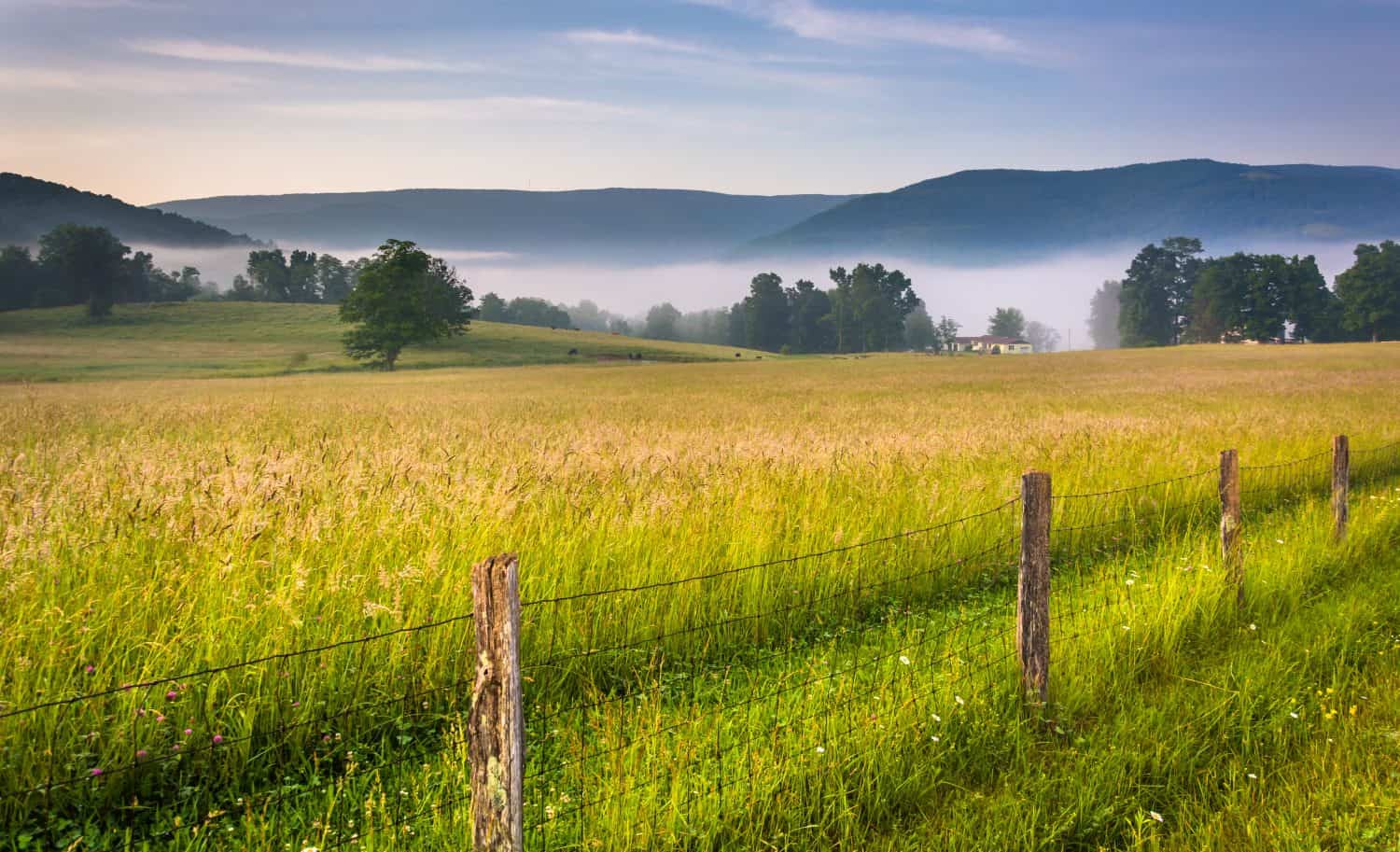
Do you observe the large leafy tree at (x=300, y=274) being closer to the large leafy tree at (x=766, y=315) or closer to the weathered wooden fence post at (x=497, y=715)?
the large leafy tree at (x=766, y=315)

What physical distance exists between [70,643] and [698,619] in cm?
423

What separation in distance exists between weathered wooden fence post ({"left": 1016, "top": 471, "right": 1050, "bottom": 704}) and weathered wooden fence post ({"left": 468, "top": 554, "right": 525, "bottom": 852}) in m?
3.63

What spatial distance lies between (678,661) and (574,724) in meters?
1.29

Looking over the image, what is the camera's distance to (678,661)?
6.45 metres

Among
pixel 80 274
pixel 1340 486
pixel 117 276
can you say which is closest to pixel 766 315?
pixel 117 276

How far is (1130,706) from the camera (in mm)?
5676

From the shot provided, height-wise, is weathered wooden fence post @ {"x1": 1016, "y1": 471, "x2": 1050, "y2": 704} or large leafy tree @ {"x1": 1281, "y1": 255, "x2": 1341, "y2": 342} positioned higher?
large leafy tree @ {"x1": 1281, "y1": 255, "x2": 1341, "y2": 342}

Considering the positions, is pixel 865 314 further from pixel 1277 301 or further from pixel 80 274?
pixel 80 274

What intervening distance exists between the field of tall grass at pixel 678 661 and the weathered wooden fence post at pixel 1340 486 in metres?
0.48

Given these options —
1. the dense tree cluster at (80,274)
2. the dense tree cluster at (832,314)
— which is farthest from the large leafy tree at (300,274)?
the dense tree cluster at (832,314)

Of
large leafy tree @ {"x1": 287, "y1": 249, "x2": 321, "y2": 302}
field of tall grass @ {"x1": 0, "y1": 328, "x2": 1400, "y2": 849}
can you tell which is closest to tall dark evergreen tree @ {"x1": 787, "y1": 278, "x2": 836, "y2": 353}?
large leafy tree @ {"x1": 287, "y1": 249, "x2": 321, "y2": 302}

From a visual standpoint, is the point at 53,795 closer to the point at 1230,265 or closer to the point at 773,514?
the point at 773,514

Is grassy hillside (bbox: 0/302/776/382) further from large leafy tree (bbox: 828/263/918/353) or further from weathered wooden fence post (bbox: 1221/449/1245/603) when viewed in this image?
weathered wooden fence post (bbox: 1221/449/1245/603)

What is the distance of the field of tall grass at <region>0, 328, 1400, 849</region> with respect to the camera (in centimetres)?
427
